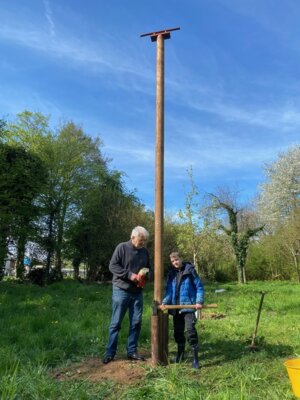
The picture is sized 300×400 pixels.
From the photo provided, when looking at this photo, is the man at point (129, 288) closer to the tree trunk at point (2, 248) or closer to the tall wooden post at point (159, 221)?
the tall wooden post at point (159, 221)

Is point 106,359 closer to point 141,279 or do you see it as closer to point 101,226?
point 141,279

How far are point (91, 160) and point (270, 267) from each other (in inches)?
616

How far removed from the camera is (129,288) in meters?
6.59

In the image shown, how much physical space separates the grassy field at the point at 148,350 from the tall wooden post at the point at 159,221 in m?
0.37

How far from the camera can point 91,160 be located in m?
27.8

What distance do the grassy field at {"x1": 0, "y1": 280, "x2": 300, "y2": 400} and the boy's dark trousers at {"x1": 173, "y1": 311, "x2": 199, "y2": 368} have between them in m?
0.18

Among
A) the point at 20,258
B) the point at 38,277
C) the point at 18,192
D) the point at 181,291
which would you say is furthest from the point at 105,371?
the point at 38,277

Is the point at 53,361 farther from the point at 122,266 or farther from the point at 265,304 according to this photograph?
the point at 265,304

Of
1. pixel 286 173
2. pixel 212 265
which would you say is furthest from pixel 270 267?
pixel 286 173

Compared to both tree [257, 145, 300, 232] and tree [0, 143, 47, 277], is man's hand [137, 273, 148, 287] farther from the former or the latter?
tree [257, 145, 300, 232]

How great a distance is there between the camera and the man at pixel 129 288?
6496mm

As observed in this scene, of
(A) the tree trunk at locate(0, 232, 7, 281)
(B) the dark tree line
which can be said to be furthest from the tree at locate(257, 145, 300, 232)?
(A) the tree trunk at locate(0, 232, 7, 281)

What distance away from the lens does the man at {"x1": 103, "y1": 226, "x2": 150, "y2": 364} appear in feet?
21.3

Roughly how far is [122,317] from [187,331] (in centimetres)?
99
